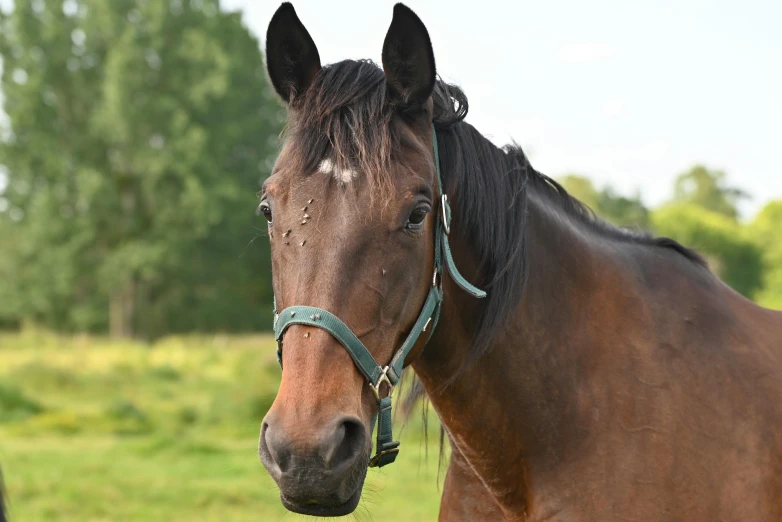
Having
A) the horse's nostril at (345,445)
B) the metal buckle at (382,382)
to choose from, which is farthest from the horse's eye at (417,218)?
the horse's nostril at (345,445)

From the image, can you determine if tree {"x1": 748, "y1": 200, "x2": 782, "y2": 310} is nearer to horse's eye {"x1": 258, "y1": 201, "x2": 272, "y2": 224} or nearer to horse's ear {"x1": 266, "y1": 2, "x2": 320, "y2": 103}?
horse's ear {"x1": 266, "y1": 2, "x2": 320, "y2": 103}

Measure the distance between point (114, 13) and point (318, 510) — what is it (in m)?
30.1

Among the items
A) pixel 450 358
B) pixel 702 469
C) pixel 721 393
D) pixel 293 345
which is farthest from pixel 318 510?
pixel 721 393

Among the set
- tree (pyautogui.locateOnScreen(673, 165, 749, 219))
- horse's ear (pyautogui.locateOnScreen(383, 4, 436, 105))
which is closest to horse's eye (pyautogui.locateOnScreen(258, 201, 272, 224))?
horse's ear (pyautogui.locateOnScreen(383, 4, 436, 105))

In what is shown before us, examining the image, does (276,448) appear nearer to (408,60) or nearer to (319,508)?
(319,508)

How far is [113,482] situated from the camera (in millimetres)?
8305

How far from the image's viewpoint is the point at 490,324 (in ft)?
8.33

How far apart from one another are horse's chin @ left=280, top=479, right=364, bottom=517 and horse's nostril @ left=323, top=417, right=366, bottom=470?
11 cm

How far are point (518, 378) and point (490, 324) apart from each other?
0.22 metres

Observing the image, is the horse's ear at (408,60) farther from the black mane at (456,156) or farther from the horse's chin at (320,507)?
the horse's chin at (320,507)

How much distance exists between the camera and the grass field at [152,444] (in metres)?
7.49

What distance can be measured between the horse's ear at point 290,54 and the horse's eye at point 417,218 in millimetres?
591

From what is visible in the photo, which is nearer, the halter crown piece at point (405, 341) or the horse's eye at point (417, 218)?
the halter crown piece at point (405, 341)

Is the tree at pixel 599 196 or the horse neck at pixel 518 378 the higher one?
the horse neck at pixel 518 378
